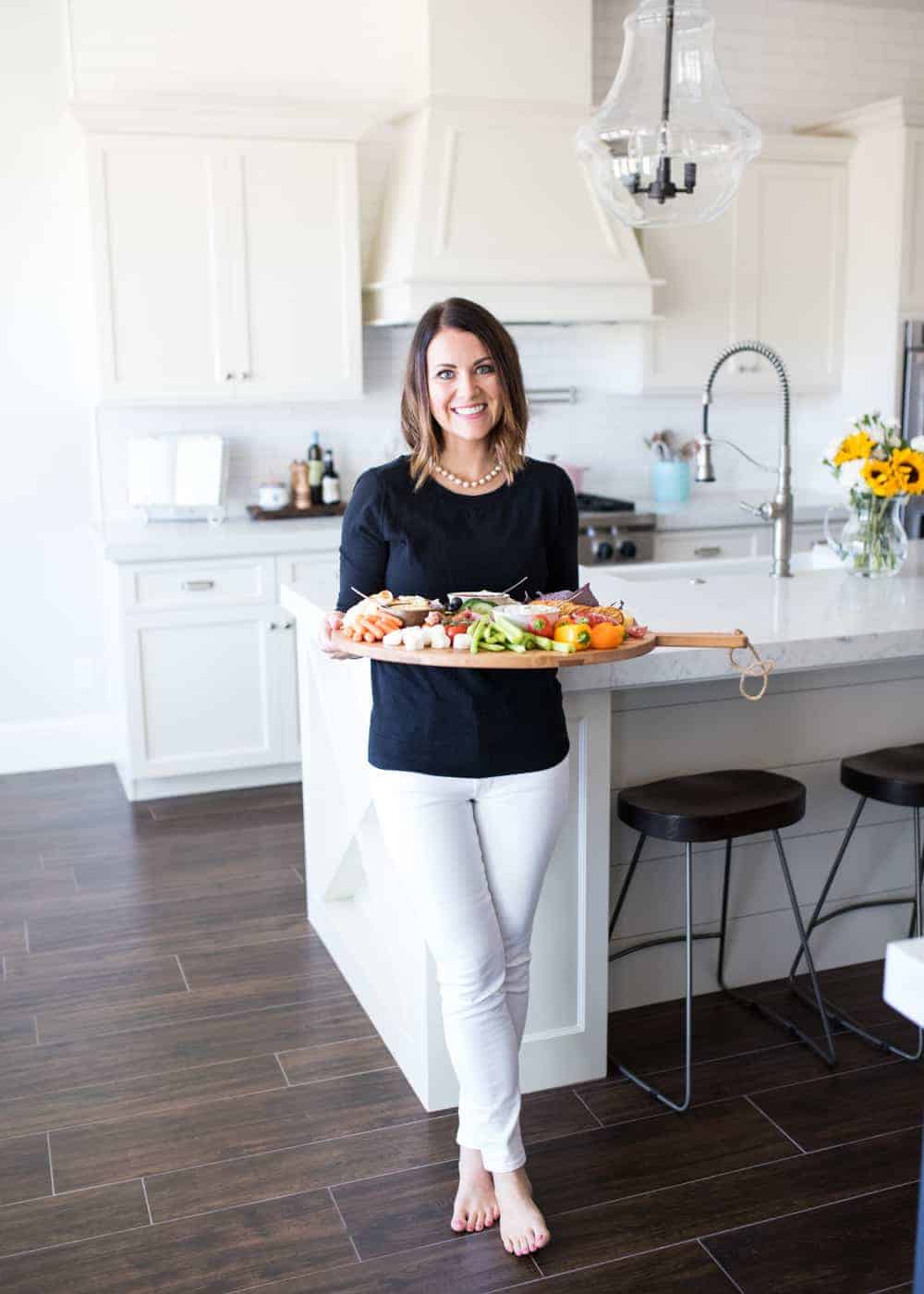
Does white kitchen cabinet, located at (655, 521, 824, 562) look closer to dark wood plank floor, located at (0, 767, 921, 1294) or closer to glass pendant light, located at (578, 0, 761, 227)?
dark wood plank floor, located at (0, 767, 921, 1294)

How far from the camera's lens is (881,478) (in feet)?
11.0

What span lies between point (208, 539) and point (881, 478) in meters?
2.49

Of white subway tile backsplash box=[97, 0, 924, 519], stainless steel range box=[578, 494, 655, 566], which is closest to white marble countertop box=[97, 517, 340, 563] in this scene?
white subway tile backsplash box=[97, 0, 924, 519]

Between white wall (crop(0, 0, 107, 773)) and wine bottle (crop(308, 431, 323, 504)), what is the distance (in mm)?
869

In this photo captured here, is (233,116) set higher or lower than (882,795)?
higher

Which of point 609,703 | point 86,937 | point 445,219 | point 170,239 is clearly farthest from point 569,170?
point 86,937

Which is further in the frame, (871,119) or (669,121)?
(871,119)

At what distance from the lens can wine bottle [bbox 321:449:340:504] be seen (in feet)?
17.5

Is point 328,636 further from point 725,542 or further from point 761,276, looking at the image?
point 761,276

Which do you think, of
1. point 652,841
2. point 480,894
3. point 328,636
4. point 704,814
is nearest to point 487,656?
point 328,636

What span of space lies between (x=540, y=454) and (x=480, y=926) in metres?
3.87

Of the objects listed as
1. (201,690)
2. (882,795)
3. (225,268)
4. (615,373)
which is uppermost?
(225,268)

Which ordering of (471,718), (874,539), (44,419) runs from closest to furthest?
(471,718) → (874,539) → (44,419)

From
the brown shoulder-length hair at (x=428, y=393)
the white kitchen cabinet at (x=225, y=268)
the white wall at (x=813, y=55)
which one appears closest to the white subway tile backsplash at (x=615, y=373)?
the white wall at (x=813, y=55)
